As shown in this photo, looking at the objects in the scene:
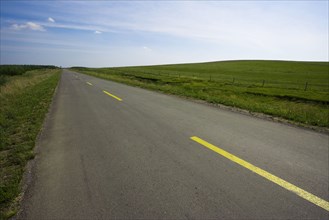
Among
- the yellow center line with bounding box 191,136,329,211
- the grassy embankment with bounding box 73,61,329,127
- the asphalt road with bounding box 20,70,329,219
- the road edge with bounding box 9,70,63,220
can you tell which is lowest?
the grassy embankment with bounding box 73,61,329,127

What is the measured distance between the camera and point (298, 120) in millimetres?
8062

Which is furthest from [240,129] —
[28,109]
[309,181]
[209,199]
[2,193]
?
[28,109]

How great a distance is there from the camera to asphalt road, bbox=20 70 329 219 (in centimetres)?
297

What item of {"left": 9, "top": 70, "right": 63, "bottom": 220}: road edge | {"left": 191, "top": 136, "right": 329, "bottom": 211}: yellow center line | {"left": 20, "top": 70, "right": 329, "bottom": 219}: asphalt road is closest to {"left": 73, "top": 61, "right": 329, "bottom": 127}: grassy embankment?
{"left": 20, "top": 70, "right": 329, "bottom": 219}: asphalt road

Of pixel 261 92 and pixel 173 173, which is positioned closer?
pixel 173 173

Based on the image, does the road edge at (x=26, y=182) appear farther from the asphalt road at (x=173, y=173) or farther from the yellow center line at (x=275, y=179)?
the yellow center line at (x=275, y=179)

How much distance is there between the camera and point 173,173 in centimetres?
393

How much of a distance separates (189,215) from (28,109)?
425 inches

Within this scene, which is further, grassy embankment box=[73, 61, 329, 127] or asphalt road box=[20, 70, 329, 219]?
grassy embankment box=[73, 61, 329, 127]

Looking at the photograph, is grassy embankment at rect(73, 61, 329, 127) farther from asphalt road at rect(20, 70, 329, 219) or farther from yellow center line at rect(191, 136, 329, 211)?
yellow center line at rect(191, 136, 329, 211)

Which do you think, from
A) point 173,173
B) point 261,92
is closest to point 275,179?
point 173,173

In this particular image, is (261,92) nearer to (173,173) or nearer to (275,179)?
(275,179)

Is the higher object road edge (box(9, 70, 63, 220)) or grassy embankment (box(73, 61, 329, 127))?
road edge (box(9, 70, 63, 220))

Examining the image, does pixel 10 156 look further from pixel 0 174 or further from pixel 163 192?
pixel 163 192
